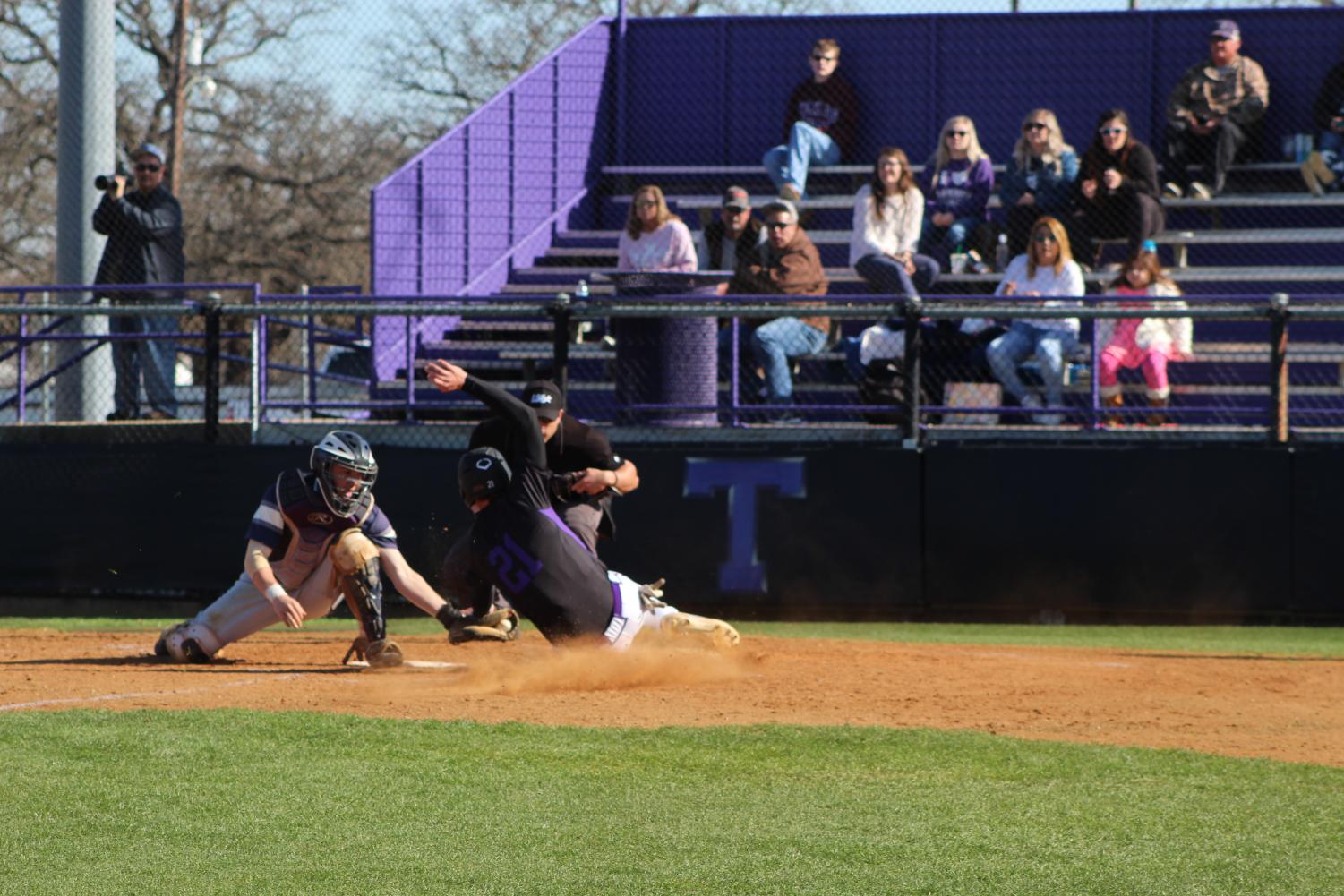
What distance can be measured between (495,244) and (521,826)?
1297cm

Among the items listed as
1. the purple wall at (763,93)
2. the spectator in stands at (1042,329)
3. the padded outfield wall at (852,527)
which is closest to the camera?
the padded outfield wall at (852,527)

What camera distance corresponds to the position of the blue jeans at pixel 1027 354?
13.4 m

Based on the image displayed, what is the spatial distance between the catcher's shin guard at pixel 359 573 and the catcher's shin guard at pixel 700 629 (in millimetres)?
1553

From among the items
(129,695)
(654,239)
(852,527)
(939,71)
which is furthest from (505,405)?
(939,71)

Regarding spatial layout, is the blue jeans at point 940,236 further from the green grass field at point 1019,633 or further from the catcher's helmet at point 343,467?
the catcher's helmet at point 343,467

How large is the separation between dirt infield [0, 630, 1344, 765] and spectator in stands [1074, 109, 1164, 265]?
572 centimetres

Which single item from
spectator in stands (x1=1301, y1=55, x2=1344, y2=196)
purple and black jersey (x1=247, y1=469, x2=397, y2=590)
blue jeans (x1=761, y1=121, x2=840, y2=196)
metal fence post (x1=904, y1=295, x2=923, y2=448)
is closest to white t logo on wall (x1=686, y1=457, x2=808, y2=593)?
metal fence post (x1=904, y1=295, x2=923, y2=448)

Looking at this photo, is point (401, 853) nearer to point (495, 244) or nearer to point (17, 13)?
point (495, 244)

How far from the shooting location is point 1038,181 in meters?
16.0

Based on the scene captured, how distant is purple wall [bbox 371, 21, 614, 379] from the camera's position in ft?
55.3

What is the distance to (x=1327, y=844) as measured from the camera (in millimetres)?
5938

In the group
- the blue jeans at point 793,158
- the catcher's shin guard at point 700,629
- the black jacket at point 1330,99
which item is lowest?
the catcher's shin guard at point 700,629

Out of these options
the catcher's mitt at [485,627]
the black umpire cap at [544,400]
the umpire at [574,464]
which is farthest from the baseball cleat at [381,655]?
the black umpire cap at [544,400]

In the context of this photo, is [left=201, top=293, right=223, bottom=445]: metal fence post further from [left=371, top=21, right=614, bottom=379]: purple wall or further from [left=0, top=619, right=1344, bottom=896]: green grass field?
[left=0, top=619, right=1344, bottom=896]: green grass field
